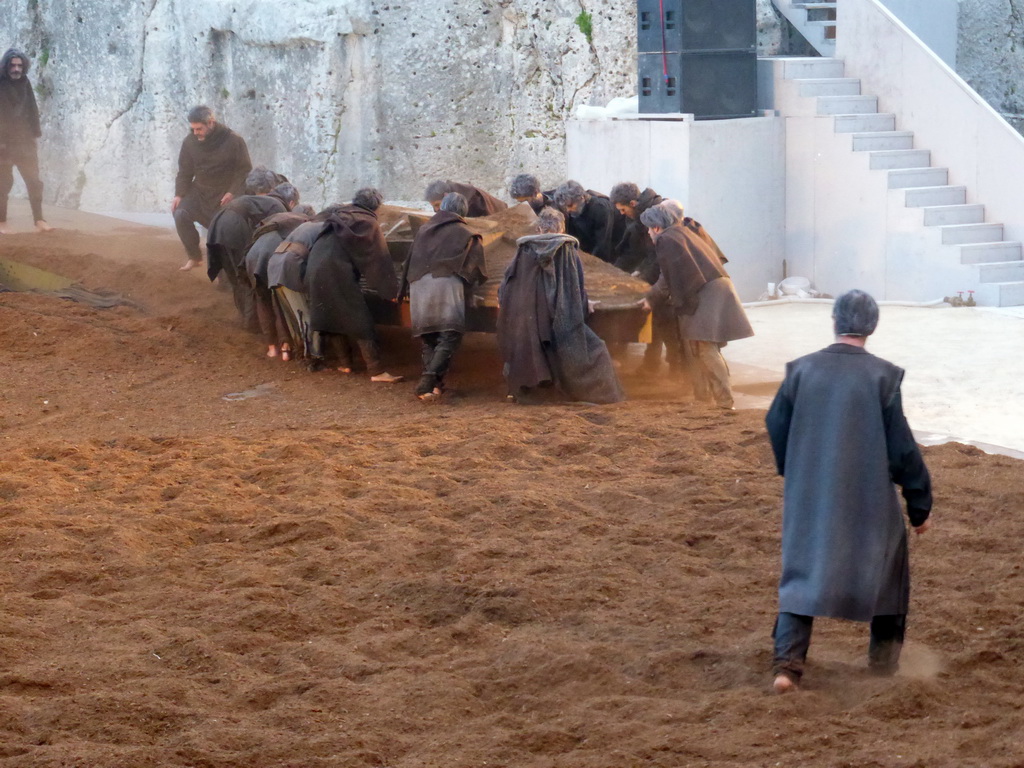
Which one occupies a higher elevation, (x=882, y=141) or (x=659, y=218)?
(x=882, y=141)

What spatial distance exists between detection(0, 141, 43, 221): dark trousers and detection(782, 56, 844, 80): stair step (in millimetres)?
7769

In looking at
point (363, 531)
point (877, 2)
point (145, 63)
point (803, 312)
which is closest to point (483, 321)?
point (363, 531)

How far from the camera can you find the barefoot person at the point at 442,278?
28.7 feet

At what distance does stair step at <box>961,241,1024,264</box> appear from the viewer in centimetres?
1182

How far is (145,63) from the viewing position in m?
16.7

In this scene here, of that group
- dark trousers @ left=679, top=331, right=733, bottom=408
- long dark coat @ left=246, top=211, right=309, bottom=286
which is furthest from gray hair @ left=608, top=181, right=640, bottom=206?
long dark coat @ left=246, top=211, right=309, bottom=286

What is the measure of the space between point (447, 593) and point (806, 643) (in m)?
1.64

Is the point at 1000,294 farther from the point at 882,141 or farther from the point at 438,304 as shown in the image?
the point at 438,304

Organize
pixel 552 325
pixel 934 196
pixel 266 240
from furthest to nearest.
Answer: pixel 934 196
pixel 266 240
pixel 552 325

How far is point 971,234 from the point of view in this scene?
475 inches

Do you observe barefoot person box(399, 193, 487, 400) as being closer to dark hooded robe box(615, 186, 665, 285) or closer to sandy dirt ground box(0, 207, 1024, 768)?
sandy dirt ground box(0, 207, 1024, 768)

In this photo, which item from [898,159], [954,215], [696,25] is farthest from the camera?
[898,159]

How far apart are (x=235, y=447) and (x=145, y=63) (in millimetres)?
10509

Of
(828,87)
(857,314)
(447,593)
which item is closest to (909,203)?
(828,87)
